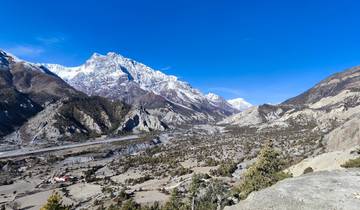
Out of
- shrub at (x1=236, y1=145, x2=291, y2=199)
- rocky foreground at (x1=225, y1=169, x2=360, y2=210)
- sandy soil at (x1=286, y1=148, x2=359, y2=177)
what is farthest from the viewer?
sandy soil at (x1=286, y1=148, x2=359, y2=177)

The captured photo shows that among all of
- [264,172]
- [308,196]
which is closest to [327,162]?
[264,172]

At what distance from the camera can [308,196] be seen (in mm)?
32812

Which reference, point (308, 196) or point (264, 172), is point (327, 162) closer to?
point (264, 172)

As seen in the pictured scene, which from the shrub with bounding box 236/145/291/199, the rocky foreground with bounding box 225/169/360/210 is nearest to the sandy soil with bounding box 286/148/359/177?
the shrub with bounding box 236/145/291/199

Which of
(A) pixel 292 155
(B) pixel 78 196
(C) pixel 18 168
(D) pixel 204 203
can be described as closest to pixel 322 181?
(D) pixel 204 203

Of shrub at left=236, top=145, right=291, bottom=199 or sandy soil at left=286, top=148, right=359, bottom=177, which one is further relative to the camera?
sandy soil at left=286, top=148, right=359, bottom=177

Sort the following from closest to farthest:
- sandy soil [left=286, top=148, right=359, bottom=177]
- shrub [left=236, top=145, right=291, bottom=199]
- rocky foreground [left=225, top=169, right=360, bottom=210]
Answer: rocky foreground [left=225, top=169, right=360, bottom=210] < shrub [left=236, top=145, right=291, bottom=199] < sandy soil [left=286, top=148, right=359, bottom=177]

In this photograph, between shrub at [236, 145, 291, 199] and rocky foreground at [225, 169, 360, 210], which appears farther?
shrub at [236, 145, 291, 199]

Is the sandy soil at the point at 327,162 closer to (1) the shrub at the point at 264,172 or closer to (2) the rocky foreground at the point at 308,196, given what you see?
(1) the shrub at the point at 264,172

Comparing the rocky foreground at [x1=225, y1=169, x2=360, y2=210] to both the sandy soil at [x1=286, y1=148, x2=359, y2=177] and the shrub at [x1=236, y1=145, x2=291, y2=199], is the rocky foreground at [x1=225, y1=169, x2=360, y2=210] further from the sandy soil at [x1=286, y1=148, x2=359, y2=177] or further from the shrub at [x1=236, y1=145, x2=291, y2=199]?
the sandy soil at [x1=286, y1=148, x2=359, y2=177]

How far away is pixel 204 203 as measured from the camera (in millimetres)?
58844

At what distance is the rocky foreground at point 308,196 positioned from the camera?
30844 millimetres

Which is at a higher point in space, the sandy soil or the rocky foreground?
the sandy soil

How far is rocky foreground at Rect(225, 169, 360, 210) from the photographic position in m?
30.8
